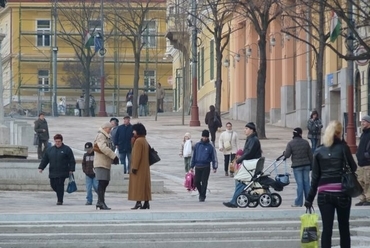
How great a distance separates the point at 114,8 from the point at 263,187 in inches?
1922

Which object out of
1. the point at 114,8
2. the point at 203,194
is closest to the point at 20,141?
the point at 203,194

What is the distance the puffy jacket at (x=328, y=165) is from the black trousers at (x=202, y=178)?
10.5m

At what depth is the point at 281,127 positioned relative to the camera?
55.9m

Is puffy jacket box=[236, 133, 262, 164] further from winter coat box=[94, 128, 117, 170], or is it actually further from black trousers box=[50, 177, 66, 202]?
black trousers box=[50, 177, 66, 202]

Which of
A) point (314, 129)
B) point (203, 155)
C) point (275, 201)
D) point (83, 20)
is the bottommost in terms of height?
point (275, 201)

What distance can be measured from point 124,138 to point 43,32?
209 feet

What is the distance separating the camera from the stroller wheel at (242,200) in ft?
78.3

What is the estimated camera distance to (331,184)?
15914mm

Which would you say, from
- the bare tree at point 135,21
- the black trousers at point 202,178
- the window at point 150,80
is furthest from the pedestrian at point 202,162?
the window at point 150,80

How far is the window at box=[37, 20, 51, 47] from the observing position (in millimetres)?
94938

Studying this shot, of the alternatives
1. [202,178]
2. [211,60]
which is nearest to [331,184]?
[202,178]

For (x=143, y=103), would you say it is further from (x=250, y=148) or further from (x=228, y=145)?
(x=250, y=148)

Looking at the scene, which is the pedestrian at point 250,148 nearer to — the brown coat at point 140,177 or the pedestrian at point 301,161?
the pedestrian at point 301,161

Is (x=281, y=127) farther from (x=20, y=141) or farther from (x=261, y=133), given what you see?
(x=20, y=141)
